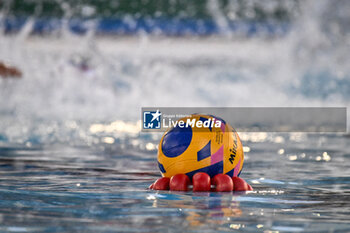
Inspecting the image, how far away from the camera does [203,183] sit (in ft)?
19.4

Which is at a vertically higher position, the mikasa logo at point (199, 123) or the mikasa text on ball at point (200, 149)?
the mikasa logo at point (199, 123)

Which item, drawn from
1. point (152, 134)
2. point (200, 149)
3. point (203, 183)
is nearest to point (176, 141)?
point (200, 149)

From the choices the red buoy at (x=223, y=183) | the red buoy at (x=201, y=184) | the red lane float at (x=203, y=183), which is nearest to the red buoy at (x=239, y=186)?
the red lane float at (x=203, y=183)

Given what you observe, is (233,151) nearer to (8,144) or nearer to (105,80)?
(8,144)

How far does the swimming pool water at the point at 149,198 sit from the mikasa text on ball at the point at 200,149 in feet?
1.14

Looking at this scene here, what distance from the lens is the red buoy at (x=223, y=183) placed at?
5953mm

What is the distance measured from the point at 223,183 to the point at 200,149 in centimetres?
39

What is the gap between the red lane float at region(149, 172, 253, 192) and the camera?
593 centimetres

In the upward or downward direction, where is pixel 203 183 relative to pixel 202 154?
downward

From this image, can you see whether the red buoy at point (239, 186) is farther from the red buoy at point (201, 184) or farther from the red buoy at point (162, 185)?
the red buoy at point (162, 185)

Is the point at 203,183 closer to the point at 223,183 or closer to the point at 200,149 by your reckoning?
the point at 223,183

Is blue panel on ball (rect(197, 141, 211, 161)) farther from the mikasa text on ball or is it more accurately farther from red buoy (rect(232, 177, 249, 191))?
red buoy (rect(232, 177, 249, 191))

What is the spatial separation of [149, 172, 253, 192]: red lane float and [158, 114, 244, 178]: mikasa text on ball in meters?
0.11

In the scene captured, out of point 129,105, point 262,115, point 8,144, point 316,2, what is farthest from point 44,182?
point 316,2
